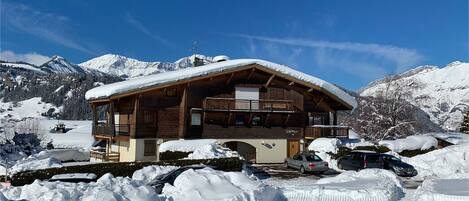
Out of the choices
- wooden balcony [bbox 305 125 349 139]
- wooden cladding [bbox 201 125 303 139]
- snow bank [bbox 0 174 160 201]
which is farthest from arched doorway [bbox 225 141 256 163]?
snow bank [bbox 0 174 160 201]

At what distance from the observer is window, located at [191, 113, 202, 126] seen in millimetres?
40625

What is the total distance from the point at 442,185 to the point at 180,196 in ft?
30.7

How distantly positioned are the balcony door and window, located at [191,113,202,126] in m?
3.27

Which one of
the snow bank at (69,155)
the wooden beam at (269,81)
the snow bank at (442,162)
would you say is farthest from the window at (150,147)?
the snow bank at (442,162)

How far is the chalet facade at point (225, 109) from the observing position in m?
39.0

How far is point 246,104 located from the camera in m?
42.0

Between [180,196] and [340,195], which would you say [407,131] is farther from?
[180,196]

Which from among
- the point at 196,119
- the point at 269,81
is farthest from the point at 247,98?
the point at 196,119

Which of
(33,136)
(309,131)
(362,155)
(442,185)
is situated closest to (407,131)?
(309,131)

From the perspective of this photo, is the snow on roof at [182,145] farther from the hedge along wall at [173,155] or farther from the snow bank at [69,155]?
the snow bank at [69,155]

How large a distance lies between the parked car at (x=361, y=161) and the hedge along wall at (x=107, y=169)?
317 inches

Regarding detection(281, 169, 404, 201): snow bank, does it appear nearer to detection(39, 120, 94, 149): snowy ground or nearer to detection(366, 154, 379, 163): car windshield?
detection(366, 154, 379, 163): car windshield

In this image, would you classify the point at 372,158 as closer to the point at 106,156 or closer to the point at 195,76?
the point at 195,76

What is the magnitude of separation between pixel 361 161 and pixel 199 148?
10.7 meters
